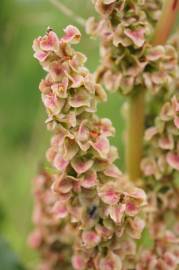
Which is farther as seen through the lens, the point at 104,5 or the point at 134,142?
the point at 134,142

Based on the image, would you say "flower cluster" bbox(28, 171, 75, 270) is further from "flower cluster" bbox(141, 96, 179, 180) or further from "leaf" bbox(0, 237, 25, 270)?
"flower cluster" bbox(141, 96, 179, 180)

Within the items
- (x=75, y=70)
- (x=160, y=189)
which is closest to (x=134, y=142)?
(x=160, y=189)

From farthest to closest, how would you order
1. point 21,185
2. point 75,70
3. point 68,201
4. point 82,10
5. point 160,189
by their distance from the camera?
point 21,185
point 82,10
point 160,189
point 68,201
point 75,70

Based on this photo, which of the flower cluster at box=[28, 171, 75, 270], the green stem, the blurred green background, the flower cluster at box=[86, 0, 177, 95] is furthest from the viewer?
the blurred green background

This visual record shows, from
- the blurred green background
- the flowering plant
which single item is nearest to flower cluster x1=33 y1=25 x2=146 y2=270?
the flowering plant

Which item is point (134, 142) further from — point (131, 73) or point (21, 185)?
point (21, 185)

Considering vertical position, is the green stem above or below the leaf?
above

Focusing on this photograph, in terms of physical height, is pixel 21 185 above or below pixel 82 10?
below
